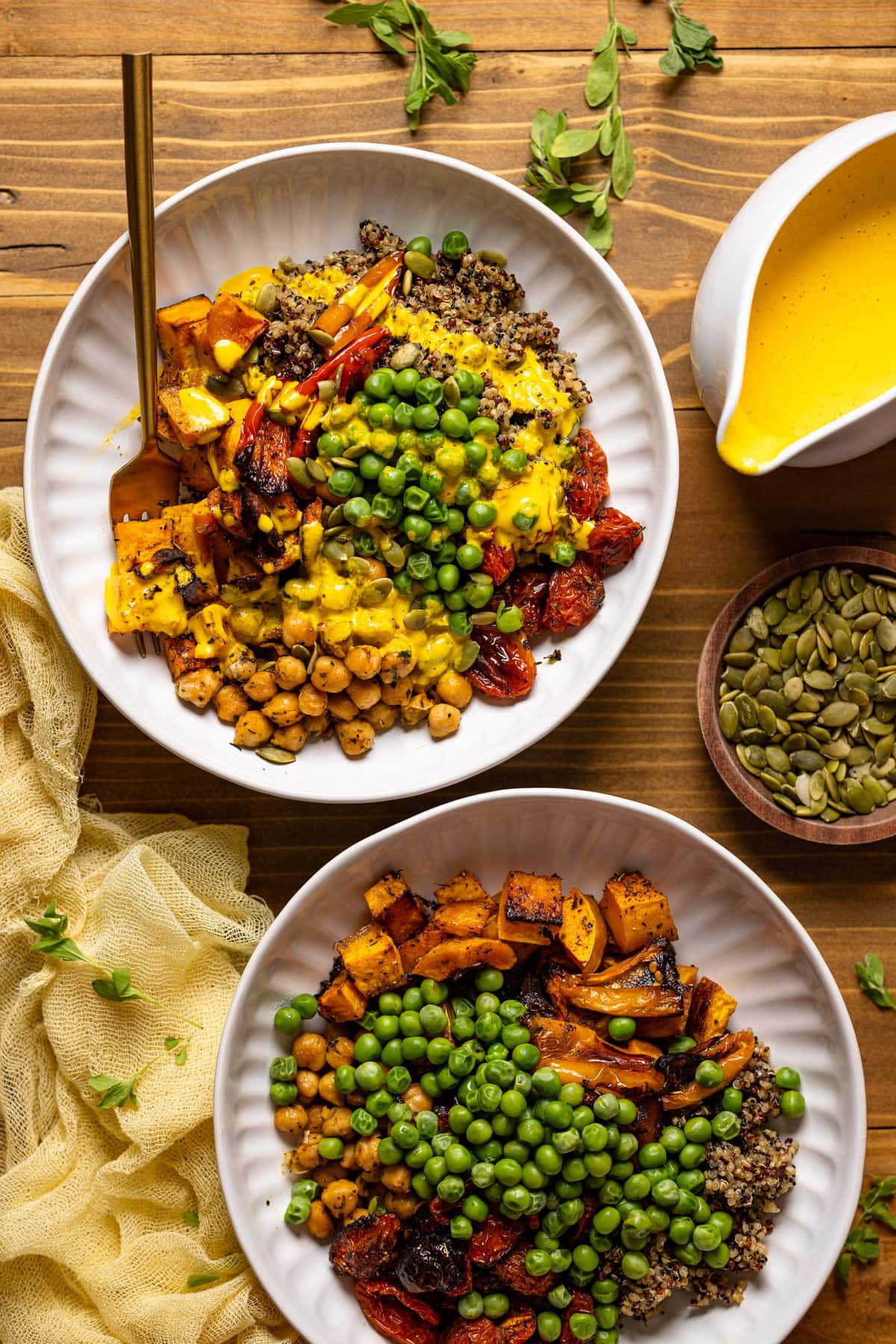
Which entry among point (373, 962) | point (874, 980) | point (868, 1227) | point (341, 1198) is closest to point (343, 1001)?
point (373, 962)

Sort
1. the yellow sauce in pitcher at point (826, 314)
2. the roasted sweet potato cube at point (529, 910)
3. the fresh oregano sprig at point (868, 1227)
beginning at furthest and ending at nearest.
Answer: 1. the fresh oregano sprig at point (868, 1227)
2. the roasted sweet potato cube at point (529, 910)
3. the yellow sauce in pitcher at point (826, 314)

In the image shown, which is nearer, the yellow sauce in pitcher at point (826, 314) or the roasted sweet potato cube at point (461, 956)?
the yellow sauce in pitcher at point (826, 314)

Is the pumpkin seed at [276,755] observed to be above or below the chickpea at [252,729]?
below

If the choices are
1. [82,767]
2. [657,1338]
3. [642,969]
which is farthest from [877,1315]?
[82,767]

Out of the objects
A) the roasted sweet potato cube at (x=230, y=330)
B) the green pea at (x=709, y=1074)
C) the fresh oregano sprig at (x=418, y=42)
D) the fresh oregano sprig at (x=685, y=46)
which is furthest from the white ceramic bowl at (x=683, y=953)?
the fresh oregano sprig at (x=685, y=46)

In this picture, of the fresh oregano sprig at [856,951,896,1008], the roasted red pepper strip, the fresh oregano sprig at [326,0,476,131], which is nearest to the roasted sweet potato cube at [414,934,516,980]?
the fresh oregano sprig at [856,951,896,1008]

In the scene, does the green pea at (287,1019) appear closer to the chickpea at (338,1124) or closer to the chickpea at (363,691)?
the chickpea at (338,1124)
